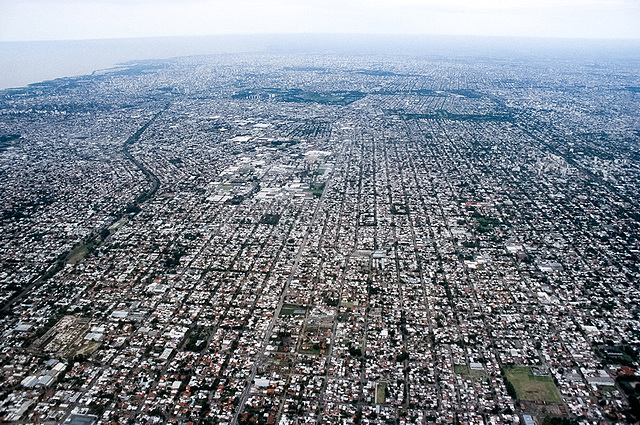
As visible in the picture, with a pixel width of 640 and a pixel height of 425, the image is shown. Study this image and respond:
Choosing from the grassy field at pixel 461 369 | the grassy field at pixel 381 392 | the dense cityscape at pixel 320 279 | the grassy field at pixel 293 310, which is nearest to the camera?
the grassy field at pixel 381 392

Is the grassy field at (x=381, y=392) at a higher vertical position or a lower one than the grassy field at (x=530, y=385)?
higher

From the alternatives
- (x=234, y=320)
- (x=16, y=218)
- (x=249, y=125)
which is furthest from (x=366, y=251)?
(x=249, y=125)

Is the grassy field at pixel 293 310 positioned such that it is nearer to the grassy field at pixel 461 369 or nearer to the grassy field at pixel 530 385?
the grassy field at pixel 461 369

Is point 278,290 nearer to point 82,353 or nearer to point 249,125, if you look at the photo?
point 82,353

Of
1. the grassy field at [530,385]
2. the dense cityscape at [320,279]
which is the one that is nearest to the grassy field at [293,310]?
the dense cityscape at [320,279]

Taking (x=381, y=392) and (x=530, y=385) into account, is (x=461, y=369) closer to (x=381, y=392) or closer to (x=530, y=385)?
(x=530, y=385)

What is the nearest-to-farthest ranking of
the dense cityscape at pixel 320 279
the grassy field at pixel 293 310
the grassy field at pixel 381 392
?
the grassy field at pixel 381 392 → the dense cityscape at pixel 320 279 → the grassy field at pixel 293 310

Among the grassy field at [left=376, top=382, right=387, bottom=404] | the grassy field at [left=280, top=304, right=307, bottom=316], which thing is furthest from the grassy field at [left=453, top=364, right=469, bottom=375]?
the grassy field at [left=280, top=304, right=307, bottom=316]
